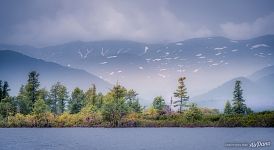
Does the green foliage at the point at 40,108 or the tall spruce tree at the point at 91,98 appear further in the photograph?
the tall spruce tree at the point at 91,98

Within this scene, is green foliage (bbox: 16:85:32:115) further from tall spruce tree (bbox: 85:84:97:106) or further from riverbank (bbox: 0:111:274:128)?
tall spruce tree (bbox: 85:84:97:106)

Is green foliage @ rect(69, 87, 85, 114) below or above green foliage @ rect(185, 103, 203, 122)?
above

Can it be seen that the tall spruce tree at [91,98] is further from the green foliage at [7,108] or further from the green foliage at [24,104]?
the green foliage at [7,108]

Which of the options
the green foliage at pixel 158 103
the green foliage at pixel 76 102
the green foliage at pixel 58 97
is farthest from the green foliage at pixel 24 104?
the green foliage at pixel 158 103

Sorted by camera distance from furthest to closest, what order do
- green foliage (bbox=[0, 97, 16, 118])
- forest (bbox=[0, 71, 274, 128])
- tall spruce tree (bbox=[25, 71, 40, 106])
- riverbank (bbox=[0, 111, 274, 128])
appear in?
tall spruce tree (bbox=[25, 71, 40, 106]) → green foliage (bbox=[0, 97, 16, 118]) → forest (bbox=[0, 71, 274, 128]) → riverbank (bbox=[0, 111, 274, 128])

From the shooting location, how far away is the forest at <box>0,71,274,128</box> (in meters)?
114

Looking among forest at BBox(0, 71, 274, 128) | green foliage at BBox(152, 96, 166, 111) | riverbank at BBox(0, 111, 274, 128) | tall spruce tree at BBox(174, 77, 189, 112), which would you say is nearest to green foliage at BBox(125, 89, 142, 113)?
forest at BBox(0, 71, 274, 128)

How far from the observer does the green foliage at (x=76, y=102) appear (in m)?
132

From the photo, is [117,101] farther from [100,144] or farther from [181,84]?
[100,144]

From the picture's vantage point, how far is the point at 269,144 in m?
60.7

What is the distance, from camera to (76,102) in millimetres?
132125

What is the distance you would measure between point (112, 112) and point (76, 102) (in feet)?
63.0

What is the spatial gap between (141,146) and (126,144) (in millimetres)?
3743

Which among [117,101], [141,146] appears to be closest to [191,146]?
[141,146]
